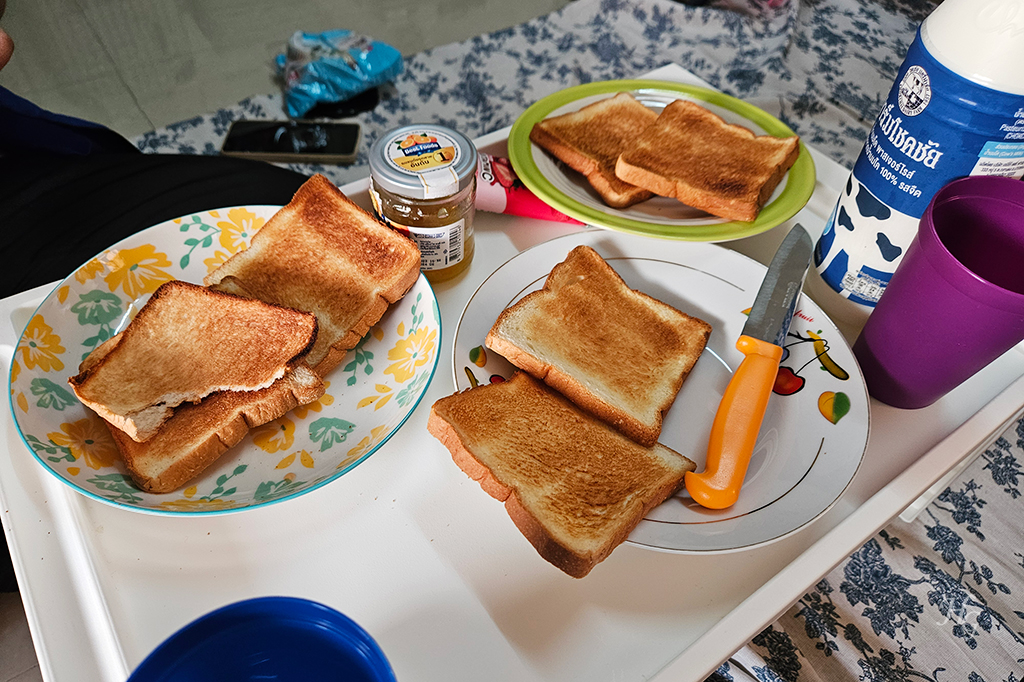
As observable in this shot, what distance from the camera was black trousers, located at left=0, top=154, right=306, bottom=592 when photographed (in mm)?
1044

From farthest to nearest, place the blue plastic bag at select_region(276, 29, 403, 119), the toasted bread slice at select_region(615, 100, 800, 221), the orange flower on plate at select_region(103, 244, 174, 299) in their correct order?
the blue plastic bag at select_region(276, 29, 403, 119) → the toasted bread slice at select_region(615, 100, 800, 221) → the orange flower on plate at select_region(103, 244, 174, 299)

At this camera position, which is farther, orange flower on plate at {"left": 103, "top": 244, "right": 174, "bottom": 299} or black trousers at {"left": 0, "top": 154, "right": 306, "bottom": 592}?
black trousers at {"left": 0, "top": 154, "right": 306, "bottom": 592}

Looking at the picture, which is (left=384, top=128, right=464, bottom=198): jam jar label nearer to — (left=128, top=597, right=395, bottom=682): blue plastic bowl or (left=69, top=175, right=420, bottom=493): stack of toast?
(left=69, top=175, right=420, bottom=493): stack of toast

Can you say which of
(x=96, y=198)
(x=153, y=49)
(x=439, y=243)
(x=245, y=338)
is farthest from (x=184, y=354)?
(x=153, y=49)

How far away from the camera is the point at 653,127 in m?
1.05

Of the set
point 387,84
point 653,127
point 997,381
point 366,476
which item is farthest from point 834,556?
point 387,84

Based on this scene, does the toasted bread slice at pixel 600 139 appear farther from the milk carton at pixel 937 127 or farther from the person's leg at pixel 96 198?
the person's leg at pixel 96 198

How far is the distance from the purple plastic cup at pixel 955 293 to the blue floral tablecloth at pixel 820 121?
22.4 inches

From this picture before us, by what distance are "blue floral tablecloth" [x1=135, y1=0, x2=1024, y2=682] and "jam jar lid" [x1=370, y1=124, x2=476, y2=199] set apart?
32.1 inches

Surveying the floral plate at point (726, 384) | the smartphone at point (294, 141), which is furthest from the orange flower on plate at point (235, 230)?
the smartphone at point (294, 141)

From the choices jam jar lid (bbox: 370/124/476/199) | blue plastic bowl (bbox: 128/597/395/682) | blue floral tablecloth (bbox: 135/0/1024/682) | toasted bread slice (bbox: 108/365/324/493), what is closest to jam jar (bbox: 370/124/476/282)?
jam jar lid (bbox: 370/124/476/199)

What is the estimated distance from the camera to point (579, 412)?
71cm

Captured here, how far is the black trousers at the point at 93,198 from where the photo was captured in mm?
Answer: 1044

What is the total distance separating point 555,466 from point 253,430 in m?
0.32
